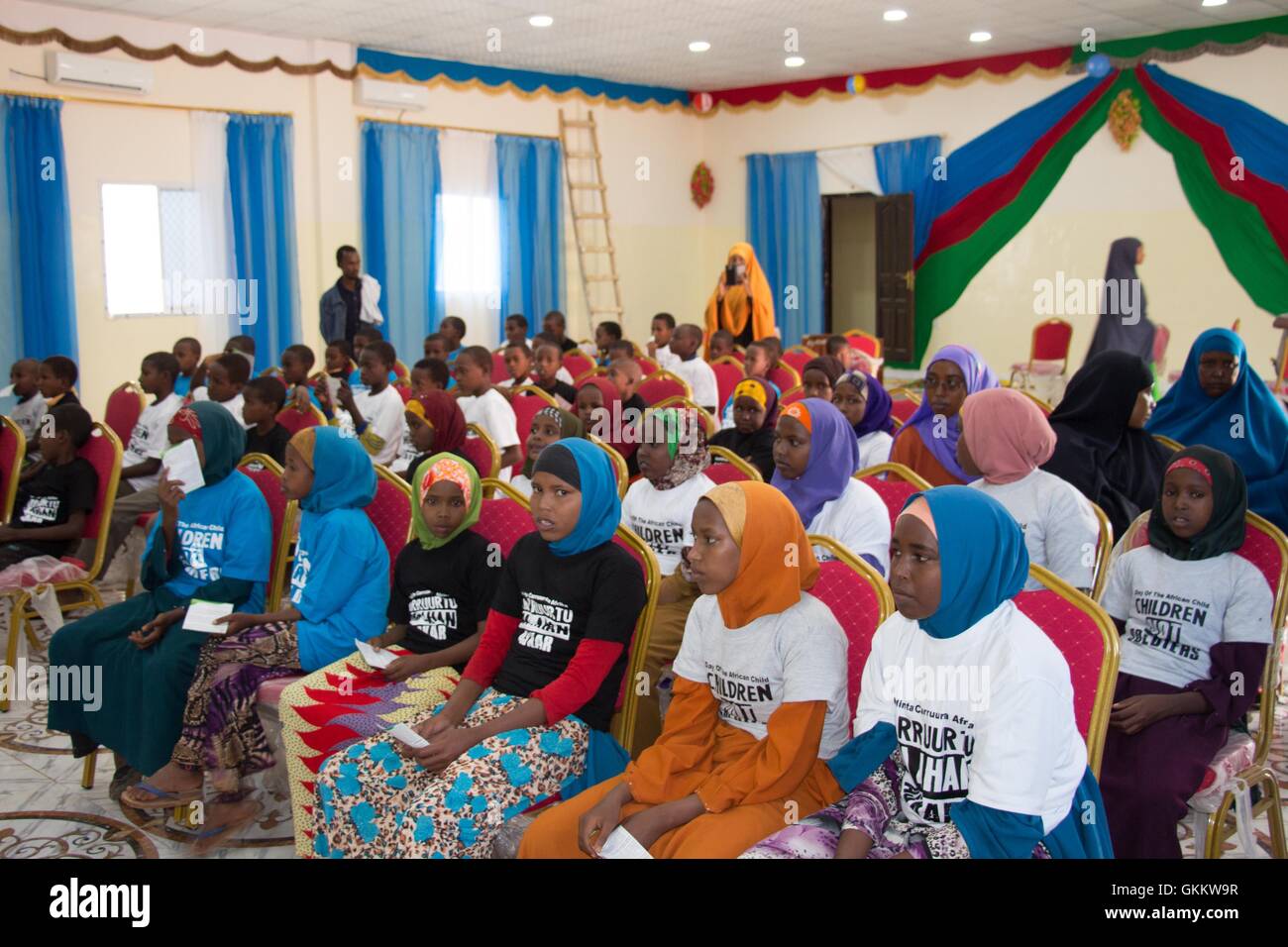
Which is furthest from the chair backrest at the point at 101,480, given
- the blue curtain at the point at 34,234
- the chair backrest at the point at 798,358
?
the chair backrest at the point at 798,358

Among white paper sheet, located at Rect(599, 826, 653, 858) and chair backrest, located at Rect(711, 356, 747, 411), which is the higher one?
chair backrest, located at Rect(711, 356, 747, 411)

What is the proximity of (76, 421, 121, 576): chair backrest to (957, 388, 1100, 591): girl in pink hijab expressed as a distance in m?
3.13

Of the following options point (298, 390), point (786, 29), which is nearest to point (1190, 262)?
point (786, 29)

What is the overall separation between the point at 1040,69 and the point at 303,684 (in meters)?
9.81

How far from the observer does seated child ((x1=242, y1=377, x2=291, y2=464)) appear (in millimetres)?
4863

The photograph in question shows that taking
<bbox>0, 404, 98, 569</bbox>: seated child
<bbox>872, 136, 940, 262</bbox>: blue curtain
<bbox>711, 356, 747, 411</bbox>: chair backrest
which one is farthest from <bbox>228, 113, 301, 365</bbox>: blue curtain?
<bbox>872, 136, 940, 262</bbox>: blue curtain

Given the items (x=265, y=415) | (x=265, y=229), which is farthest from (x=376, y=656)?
(x=265, y=229)

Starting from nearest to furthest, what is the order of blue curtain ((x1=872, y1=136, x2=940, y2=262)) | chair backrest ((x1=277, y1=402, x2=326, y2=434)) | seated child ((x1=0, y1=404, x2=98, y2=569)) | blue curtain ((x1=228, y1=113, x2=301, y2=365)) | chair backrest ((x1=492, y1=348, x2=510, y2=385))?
seated child ((x1=0, y1=404, x2=98, y2=569)), chair backrest ((x1=277, y1=402, x2=326, y2=434)), chair backrest ((x1=492, y1=348, x2=510, y2=385)), blue curtain ((x1=228, y1=113, x2=301, y2=365)), blue curtain ((x1=872, y1=136, x2=940, y2=262))

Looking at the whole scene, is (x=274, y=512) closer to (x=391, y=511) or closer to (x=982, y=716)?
(x=391, y=511)

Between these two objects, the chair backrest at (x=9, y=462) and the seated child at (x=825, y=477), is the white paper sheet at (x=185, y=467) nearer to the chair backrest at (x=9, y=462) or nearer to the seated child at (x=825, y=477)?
the chair backrest at (x=9, y=462)

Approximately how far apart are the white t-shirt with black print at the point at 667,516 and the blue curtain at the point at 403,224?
740cm

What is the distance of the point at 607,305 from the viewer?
41.0ft

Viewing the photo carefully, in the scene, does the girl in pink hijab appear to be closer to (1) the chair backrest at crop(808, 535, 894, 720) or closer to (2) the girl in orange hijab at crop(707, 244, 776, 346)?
(1) the chair backrest at crop(808, 535, 894, 720)
